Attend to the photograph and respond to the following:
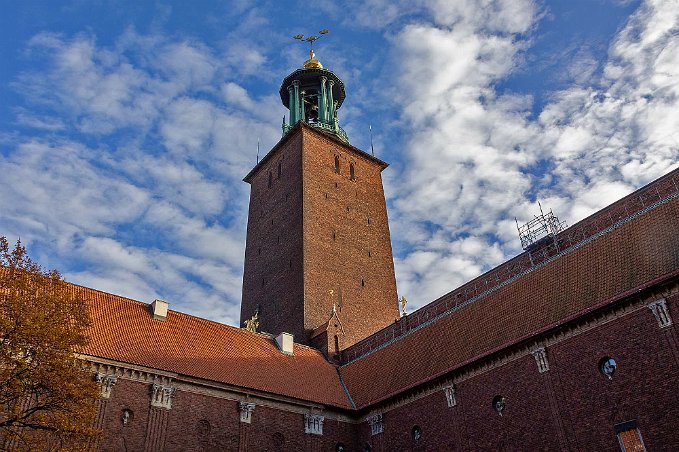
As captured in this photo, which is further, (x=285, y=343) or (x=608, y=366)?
(x=285, y=343)

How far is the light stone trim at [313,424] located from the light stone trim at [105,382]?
895 centimetres

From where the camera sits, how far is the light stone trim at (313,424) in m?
27.5

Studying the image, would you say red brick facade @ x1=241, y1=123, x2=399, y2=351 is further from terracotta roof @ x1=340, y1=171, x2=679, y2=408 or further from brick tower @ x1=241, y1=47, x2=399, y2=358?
terracotta roof @ x1=340, y1=171, x2=679, y2=408

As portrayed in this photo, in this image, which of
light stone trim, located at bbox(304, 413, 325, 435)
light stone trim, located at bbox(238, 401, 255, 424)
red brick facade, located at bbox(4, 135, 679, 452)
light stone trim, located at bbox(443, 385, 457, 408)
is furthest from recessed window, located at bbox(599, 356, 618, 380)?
light stone trim, located at bbox(238, 401, 255, 424)

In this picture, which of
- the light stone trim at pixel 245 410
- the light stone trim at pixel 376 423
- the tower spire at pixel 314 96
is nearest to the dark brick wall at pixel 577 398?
the light stone trim at pixel 376 423

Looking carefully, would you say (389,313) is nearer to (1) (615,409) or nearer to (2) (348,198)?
(2) (348,198)

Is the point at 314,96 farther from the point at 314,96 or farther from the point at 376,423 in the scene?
the point at 376,423

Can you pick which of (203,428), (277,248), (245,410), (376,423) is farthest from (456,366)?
(277,248)

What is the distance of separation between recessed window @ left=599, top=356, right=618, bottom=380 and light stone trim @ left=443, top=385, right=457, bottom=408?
20.9 feet

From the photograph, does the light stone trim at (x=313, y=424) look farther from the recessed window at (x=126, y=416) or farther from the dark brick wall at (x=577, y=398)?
the recessed window at (x=126, y=416)

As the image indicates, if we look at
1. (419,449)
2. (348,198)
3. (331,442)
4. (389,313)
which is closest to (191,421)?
(331,442)

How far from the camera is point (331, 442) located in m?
27.9

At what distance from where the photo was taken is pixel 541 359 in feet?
70.0

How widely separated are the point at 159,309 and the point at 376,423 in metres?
11.6
